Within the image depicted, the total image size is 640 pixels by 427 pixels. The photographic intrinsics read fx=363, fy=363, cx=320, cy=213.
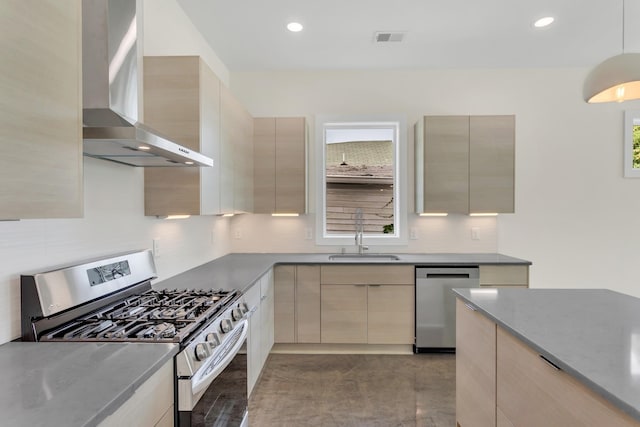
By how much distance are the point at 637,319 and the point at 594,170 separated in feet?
9.67

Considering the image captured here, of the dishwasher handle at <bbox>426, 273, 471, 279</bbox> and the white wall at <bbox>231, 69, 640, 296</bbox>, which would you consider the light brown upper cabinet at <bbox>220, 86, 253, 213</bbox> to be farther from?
the dishwasher handle at <bbox>426, 273, 471, 279</bbox>

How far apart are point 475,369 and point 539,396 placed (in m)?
0.54

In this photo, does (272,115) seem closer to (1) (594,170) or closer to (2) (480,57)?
(2) (480,57)

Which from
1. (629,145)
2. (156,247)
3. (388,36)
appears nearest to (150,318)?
(156,247)

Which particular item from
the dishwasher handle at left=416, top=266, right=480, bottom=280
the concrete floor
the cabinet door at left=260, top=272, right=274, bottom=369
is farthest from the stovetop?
the dishwasher handle at left=416, top=266, right=480, bottom=280

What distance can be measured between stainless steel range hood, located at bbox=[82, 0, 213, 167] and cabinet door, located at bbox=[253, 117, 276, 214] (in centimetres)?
191

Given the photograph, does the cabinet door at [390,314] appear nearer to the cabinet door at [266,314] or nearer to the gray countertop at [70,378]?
the cabinet door at [266,314]

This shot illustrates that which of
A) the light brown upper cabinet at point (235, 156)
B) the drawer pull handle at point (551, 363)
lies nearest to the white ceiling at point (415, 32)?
the light brown upper cabinet at point (235, 156)

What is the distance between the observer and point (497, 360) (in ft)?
5.14

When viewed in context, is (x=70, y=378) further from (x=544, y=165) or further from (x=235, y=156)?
(x=544, y=165)

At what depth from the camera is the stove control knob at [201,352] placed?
1344 millimetres

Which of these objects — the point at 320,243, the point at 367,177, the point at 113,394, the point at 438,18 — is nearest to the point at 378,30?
the point at 438,18

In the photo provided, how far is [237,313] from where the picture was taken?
194cm

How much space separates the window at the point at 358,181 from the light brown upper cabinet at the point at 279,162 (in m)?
0.31
